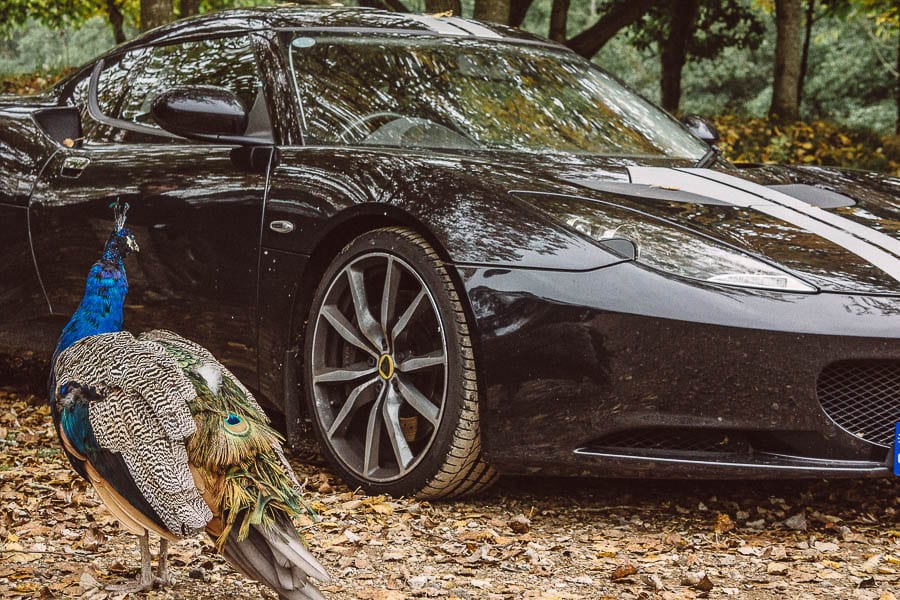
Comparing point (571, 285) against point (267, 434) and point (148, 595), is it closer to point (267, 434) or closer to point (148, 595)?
point (267, 434)

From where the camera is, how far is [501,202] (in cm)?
388

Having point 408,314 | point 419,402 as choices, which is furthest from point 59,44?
point 419,402

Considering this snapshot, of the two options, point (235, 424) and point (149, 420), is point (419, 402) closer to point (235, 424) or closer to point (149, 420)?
point (235, 424)

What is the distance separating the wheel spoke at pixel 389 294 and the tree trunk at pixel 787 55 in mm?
12745

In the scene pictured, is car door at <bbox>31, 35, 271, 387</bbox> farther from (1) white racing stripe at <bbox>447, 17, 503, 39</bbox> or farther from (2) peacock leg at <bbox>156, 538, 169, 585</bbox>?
(2) peacock leg at <bbox>156, 538, 169, 585</bbox>

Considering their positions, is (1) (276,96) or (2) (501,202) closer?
(2) (501,202)

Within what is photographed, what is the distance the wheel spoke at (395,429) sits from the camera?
406 centimetres

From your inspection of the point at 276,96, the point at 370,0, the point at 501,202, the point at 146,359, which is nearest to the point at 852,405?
Answer: the point at 501,202

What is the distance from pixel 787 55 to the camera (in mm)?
16094

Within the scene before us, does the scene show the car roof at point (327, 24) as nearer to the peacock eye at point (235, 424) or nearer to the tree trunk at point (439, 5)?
the peacock eye at point (235, 424)

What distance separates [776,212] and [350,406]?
161 centimetres

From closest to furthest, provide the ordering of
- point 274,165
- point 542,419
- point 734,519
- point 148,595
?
point 148,595, point 542,419, point 734,519, point 274,165

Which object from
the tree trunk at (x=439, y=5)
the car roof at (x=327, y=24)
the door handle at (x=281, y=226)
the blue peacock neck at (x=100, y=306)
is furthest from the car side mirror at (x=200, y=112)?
the tree trunk at (x=439, y=5)

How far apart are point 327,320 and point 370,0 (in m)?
8.12
